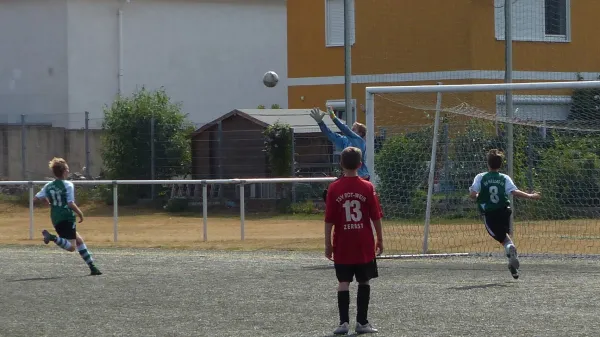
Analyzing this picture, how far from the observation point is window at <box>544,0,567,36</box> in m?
24.6

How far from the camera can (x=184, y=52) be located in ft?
126

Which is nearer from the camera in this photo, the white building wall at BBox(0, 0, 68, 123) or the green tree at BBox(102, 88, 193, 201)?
the green tree at BBox(102, 88, 193, 201)

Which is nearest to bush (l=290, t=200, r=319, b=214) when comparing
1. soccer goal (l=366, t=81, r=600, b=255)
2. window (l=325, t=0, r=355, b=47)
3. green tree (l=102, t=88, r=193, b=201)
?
green tree (l=102, t=88, r=193, b=201)

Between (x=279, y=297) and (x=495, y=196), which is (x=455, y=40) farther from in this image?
(x=279, y=297)

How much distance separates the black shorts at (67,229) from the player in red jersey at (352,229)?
563 centimetres

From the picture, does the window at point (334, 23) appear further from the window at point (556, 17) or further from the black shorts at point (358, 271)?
the black shorts at point (358, 271)

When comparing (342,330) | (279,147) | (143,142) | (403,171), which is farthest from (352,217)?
(143,142)

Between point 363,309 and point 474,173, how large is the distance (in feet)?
26.1

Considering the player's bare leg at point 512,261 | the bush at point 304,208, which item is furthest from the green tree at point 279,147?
the player's bare leg at point 512,261

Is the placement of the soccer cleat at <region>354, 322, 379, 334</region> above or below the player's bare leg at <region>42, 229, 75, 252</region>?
below

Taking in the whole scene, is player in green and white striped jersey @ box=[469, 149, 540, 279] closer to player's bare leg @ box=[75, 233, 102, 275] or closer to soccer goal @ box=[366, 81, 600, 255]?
soccer goal @ box=[366, 81, 600, 255]

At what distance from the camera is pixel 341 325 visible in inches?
344

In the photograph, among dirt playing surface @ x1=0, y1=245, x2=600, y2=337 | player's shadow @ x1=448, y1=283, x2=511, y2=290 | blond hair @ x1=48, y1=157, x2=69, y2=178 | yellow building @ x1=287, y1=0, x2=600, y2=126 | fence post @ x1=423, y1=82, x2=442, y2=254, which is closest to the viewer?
dirt playing surface @ x1=0, y1=245, x2=600, y2=337

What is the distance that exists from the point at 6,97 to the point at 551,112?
76.3ft
